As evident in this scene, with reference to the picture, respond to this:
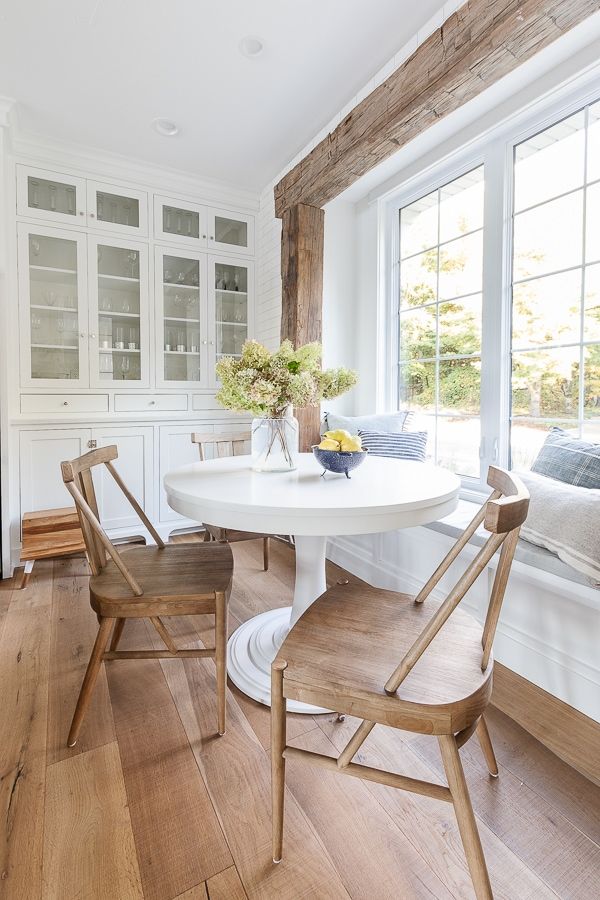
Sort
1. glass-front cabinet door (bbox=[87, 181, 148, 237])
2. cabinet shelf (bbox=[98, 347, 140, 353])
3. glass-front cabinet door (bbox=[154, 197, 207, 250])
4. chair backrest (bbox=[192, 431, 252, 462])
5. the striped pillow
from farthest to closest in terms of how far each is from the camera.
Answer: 1. glass-front cabinet door (bbox=[154, 197, 207, 250])
2. cabinet shelf (bbox=[98, 347, 140, 353])
3. glass-front cabinet door (bbox=[87, 181, 148, 237])
4. the striped pillow
5. chair backrest (bbox=[192, 431, 252, 462])

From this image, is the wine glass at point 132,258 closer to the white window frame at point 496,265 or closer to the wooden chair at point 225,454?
the wooden chair at point 225,454

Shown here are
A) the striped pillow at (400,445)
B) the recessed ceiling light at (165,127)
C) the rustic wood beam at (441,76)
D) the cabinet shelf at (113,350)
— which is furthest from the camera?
the cabinet shelf at (113,350)

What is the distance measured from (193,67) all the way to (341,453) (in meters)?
2.18

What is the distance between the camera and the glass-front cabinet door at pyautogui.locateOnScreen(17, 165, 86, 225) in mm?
3010

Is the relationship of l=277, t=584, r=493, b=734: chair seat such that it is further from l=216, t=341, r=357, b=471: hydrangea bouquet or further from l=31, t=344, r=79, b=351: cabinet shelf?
l=31, t=344, r=79, b=351: cabinet shelf

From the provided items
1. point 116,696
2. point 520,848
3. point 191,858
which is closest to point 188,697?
point 116,696

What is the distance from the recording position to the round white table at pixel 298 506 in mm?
1275

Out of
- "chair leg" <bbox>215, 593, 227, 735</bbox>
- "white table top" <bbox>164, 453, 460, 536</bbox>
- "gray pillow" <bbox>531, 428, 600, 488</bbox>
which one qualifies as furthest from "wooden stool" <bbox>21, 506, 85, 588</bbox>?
"gray pillow" <bbox>531, 428, 600, 488</bbox>

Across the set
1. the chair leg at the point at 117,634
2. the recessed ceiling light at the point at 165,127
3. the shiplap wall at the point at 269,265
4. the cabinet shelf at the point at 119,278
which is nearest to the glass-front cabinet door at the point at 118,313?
the cabinet shelf at the point at 119,278

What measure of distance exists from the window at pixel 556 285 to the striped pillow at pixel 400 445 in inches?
19.5

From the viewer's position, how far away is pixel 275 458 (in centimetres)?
185

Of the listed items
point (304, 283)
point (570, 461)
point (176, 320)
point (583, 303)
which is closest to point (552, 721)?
point (570, 461)

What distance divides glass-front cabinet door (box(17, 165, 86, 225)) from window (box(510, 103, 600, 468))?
8.95 feet

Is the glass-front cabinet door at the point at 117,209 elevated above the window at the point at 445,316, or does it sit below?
above
